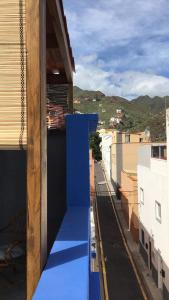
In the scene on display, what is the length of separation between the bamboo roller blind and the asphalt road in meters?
13.8

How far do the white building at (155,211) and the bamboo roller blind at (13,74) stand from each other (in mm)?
11581

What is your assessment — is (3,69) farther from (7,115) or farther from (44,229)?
(44,229)

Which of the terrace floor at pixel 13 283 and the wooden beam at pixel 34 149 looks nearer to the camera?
the wooden beam at pixel 34 149

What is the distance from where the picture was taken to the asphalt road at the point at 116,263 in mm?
16109

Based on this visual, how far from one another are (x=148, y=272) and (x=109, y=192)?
879 inches

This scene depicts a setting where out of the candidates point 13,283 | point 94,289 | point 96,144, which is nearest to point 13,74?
point 94,289

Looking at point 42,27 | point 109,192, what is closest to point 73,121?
point 42,27

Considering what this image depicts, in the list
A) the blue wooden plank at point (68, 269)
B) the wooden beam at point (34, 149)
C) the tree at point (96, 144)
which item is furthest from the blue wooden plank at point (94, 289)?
the tree at point (96, 144)

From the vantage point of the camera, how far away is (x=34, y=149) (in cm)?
337

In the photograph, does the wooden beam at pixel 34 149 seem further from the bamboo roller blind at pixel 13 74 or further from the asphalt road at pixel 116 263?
the asphalt road at pixel 116 263

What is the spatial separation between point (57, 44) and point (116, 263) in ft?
51.6

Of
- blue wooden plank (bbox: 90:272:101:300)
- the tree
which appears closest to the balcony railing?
blue wooden plank (bbox: 90:272:101:300)

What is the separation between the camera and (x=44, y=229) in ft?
11.7

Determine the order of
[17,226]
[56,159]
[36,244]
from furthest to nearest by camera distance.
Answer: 1. [56,159]
2. [17,226]
3. [36,244]
